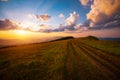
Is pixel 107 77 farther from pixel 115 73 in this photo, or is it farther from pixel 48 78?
pixel 48 78

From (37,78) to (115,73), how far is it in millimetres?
9029

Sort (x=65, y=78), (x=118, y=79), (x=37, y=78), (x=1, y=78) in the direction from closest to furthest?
(x=118, y=79), (x=65, y=78), (x=37, y=78), (x=1, y=78)

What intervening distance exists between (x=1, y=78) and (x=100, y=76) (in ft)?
39.8

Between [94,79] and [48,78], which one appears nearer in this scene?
[94,79]

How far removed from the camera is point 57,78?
11.5m

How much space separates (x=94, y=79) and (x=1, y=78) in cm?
1142

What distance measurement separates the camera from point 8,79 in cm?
1298

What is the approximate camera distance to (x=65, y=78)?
1134 centimetres

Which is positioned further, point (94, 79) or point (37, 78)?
point (37, 78)

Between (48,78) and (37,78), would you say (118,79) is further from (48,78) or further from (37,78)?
(37,78)

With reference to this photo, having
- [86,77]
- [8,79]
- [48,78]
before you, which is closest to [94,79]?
[86,77]

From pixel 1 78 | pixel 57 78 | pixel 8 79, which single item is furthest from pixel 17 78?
pixel 57 78

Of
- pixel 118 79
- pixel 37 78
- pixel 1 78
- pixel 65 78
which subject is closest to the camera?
pixel 118 79

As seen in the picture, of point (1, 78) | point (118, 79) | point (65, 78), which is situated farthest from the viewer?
point (1, 78)
